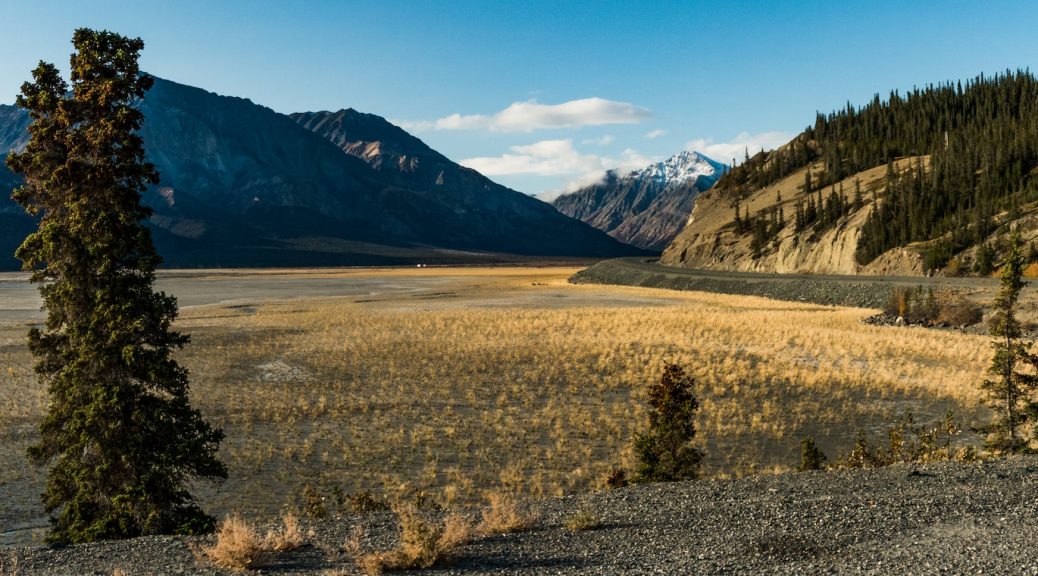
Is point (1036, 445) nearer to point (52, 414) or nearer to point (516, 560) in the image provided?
point (516, 560)

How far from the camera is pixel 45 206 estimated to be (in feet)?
43.4

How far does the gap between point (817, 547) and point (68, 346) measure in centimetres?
1276

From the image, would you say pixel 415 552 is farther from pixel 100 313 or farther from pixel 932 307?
pixel 932 307

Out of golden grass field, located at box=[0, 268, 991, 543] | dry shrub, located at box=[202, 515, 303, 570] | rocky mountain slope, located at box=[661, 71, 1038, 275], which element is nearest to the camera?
dry shrub, located at box=[202, 515, 303, 570]

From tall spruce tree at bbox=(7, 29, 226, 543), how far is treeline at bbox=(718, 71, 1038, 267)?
69283 millimetres

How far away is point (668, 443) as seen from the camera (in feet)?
48.9

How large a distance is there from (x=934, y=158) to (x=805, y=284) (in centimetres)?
3169

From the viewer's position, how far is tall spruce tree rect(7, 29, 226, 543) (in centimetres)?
1229

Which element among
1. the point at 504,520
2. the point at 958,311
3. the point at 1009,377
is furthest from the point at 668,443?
the point at 958,311

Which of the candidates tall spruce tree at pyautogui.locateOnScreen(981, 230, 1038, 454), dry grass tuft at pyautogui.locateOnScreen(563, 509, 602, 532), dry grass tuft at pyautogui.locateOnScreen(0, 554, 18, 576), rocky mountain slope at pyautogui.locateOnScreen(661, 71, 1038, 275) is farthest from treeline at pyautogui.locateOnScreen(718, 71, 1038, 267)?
dry grass tuft at pyautogui.locateOnScreen(0, 554, 18, 576)

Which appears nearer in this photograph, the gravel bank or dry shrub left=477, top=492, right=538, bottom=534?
dry shrub left=477, top=492, right=538, bottom=534

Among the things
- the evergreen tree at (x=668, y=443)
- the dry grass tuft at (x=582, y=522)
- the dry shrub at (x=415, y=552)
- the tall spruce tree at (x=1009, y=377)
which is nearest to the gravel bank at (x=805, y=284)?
the tall spruce tree at (x=1009, y=377)

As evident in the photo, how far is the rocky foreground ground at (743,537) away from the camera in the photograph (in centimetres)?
830

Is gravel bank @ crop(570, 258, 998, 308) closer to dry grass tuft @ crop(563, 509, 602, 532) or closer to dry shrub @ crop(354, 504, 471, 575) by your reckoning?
dry grass tuft @ crop(563, 509, 602, 532)
